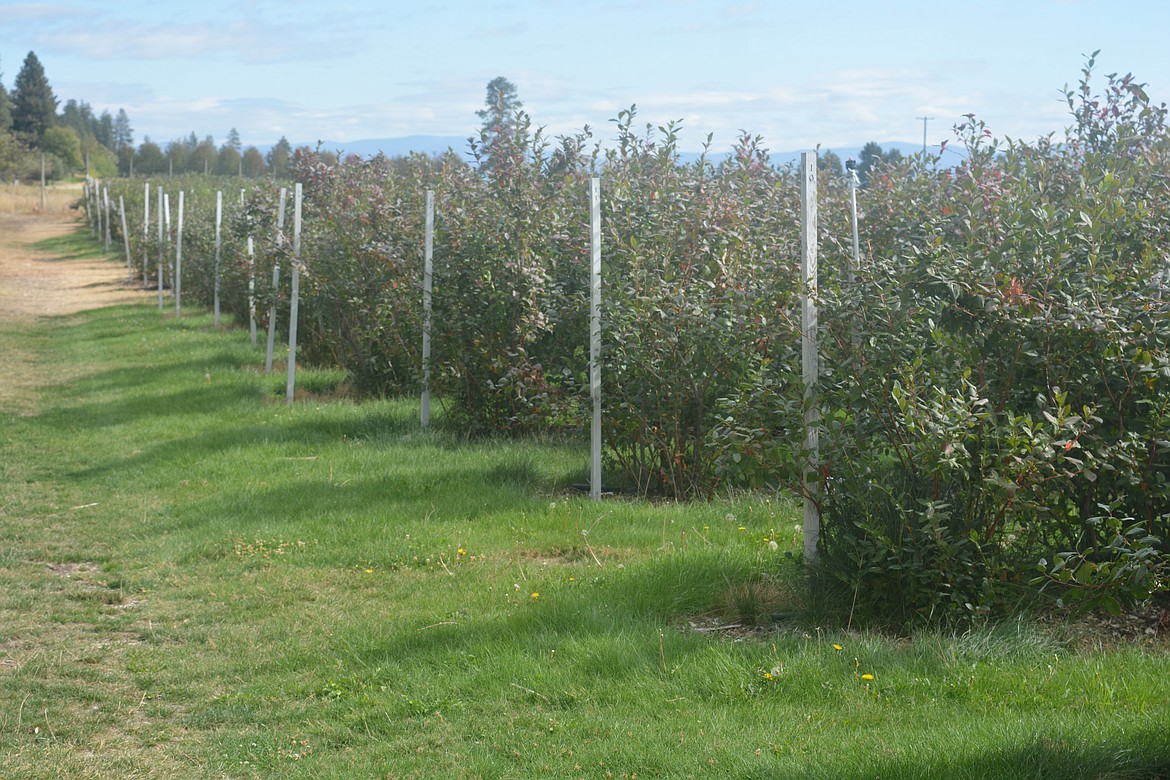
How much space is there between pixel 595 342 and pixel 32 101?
9574cm

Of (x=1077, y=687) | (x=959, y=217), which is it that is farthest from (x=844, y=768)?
(x=959, y=217)

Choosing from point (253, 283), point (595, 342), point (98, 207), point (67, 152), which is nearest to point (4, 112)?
point (67, 152)

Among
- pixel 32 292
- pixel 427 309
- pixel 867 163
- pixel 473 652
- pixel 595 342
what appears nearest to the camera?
pixel 473 652

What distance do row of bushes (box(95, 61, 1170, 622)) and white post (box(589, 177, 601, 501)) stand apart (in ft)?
0.39

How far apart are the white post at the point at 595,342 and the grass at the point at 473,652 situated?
0.92 ft

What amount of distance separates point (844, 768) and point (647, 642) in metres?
1.38

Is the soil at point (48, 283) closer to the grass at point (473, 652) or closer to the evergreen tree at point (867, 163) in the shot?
the evergreen tree at point (867, 163)

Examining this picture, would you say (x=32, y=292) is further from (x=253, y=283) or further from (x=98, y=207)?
(x=98, y=207)

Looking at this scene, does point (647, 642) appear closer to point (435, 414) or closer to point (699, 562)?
point (699, 562)

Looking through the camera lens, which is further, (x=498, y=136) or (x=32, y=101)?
(x=32, y=101)

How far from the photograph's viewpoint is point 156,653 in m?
5.24

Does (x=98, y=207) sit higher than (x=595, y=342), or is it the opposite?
(x=98, y=207)

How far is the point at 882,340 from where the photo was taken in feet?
16.4

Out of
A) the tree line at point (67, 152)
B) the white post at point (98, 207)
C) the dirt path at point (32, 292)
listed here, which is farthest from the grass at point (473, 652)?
the tree line at point (67, 152)
